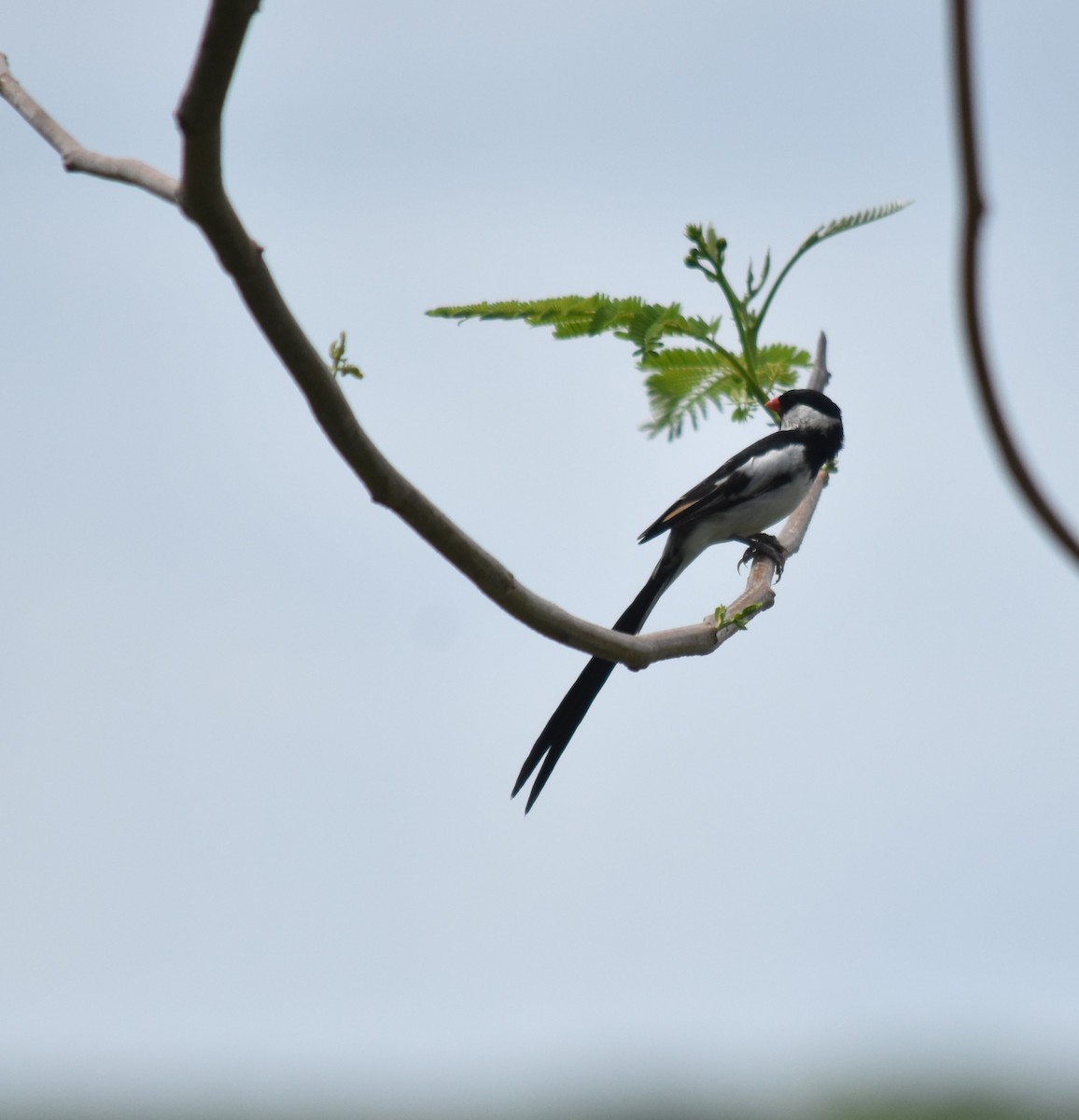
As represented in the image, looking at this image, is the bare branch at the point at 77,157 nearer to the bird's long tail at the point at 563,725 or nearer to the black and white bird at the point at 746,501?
the bird's long tail at the point at 563,725

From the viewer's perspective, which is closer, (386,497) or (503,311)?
(386,497)

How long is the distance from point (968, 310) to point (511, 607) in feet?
5.36

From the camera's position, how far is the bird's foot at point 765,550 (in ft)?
20.0

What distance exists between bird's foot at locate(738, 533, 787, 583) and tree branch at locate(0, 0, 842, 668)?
3.07m

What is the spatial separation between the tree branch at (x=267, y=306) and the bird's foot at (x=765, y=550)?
3.07 m

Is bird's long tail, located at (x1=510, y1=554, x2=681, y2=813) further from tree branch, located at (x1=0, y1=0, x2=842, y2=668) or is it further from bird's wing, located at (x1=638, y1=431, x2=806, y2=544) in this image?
bird's wing, located at (x1=638, y1=431, x2=806, y2=544)

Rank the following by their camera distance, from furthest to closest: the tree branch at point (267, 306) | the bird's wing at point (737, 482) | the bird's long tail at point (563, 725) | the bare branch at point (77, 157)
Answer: the bird's wing at point (737, 482) → the bird's long tail at point (563, 725) → the bare branch at point (77, 157) → the tree branch at point (267, 306)

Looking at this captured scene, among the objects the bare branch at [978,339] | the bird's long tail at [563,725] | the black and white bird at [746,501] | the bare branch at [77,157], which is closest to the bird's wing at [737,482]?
the black and white bird at [746,501]

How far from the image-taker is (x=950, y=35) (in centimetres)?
95

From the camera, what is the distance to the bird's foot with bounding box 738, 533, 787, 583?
611 centimetres

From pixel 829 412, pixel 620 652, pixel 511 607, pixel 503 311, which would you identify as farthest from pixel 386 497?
pixel 829 412

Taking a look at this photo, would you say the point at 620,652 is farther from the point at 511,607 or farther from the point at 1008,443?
the point at 1008,443

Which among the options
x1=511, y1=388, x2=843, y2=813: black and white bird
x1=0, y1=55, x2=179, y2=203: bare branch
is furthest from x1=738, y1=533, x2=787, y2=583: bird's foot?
x1=0, y1=55, x2=179, y2=203: bare branch

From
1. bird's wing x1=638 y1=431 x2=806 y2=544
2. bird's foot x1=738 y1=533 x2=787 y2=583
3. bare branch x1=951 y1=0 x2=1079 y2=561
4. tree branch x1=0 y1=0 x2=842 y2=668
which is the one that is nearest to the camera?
bare branch x1=951 y1=0 x2=1079 y2=561
